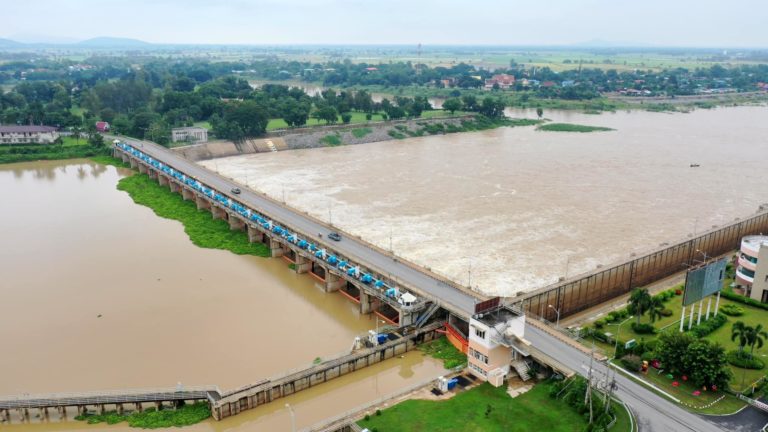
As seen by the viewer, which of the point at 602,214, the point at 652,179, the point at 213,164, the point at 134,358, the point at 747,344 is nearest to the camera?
the point at 747,344

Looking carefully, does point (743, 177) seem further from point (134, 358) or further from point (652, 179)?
point (134, 358)

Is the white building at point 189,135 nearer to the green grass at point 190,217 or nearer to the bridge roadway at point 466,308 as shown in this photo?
the green grass at point 190,217

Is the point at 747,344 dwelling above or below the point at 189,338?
above

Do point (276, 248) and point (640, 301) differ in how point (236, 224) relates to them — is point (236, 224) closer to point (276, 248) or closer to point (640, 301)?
point (276, 248)

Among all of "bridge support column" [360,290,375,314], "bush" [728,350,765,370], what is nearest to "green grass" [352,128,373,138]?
"bridge support column" [360,290,375,314]

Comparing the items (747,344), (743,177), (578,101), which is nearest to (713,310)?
(747,344)

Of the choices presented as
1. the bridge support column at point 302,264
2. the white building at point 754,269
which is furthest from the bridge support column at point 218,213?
the white building at point 754,269
